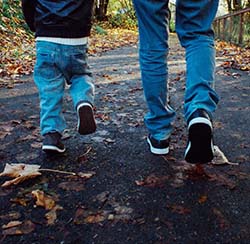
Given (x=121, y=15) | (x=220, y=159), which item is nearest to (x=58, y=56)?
(x=220, y=159)

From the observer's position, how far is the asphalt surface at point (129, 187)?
55.6 inches

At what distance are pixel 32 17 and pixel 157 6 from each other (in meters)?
0.80

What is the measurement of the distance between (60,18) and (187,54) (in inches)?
30.2

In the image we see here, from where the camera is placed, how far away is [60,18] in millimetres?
2068

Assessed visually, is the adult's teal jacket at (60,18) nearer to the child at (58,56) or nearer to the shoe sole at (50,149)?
the child at (58,56)

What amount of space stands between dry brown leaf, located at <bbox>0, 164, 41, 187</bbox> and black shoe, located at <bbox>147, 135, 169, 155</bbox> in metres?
0.66

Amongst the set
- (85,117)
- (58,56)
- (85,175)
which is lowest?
(85,175)

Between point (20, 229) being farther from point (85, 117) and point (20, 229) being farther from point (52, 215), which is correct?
point (85, 117)

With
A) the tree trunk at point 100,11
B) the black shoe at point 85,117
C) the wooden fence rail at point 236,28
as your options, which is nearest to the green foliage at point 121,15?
the tree trunk at point 100,11

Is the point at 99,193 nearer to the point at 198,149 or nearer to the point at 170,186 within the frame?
the point at 170,186

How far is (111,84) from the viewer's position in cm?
470

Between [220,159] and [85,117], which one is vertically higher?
[85,117]

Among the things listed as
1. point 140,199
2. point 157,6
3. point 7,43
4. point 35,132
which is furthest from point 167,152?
point 7,43

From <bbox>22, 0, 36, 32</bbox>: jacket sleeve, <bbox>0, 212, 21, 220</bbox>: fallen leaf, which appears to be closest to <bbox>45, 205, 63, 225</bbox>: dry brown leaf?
<bbox>0, 212, 21, 220</bbox>: fallen leaf
